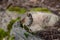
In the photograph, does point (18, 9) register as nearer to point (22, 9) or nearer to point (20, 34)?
point (22, 9)

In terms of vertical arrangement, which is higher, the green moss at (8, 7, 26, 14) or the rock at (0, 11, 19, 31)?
the green moss at (8, 7, 26, 14)

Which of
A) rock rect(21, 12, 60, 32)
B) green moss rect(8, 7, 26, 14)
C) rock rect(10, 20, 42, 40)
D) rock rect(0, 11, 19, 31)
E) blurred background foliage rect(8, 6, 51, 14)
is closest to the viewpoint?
rock rect(10, 20, 42, 40)

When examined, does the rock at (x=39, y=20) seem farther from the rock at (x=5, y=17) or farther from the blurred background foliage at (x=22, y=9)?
the rock at (x=5, y=17)

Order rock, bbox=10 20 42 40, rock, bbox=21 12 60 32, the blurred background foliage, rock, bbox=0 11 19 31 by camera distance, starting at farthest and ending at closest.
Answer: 1. the blurred background foliage
2. rock, bbox=0 11 19 31
3. rock, bbox=21 12 60 32
4. rock, bbox=10 20 42 40

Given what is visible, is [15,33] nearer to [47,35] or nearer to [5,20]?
[47,35]

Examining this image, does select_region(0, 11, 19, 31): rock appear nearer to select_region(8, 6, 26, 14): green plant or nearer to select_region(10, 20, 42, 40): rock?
select_region(8, 6, 26, 14): green plant

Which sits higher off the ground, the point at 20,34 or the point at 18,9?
the point at 18,9

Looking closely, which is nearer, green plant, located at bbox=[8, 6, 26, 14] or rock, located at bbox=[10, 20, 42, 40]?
rock, located at bbox=[10, 20, 42, 40]

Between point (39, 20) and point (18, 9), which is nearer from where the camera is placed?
point (39, 20)

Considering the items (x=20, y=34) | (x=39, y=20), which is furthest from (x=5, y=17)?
(x=20, y=34)

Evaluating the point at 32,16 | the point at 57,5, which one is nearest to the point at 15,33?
the point at 32,16

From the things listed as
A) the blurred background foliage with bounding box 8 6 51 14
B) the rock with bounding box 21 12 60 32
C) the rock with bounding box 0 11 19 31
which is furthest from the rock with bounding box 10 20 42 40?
the blurred background foliage with bounding box 8 6 51 14
